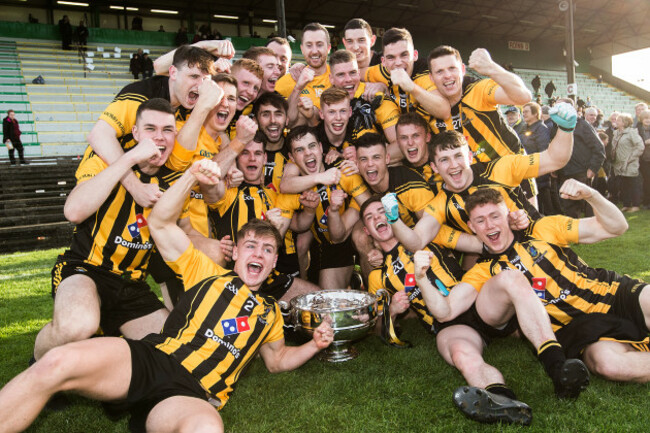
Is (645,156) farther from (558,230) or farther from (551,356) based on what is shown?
(551,356)

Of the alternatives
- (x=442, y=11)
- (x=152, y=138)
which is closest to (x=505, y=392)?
(x=152, y=138)

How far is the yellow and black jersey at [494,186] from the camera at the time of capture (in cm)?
416

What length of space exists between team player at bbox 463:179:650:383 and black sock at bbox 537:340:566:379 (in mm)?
382

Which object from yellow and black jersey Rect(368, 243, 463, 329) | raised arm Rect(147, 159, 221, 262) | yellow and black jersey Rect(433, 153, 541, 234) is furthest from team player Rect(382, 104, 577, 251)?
raised arm Rect(147, 159, 221, 262)

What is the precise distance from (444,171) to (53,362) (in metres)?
3.22

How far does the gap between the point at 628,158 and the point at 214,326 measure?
11.2 m

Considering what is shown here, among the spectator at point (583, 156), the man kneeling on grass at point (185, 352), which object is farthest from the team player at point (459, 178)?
the spectator at point (583, 156)

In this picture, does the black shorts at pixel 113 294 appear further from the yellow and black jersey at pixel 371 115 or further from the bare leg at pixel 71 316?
the yellow and black jersey at pixel 371 115

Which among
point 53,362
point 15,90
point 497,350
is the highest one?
point 15,90

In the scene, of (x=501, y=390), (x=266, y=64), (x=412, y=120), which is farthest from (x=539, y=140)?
(x=501, y=390)

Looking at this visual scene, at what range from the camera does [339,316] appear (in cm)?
367

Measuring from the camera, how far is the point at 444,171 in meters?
4.22

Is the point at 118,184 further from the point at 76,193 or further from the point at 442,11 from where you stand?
the point at 442,11

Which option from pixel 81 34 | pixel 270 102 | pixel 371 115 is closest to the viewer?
pixel 270 102
